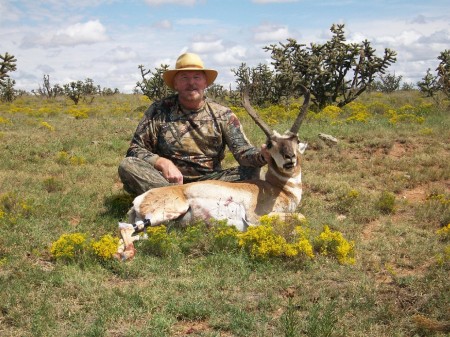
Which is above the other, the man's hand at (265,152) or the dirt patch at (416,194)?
the man's hand at (265,152)

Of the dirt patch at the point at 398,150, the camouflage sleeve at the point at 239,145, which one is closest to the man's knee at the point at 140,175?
the camouflage sleeve at the point at 239,145

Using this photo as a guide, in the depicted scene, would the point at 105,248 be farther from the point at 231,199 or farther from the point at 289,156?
the point at 289,156

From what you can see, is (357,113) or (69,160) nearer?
(69,160)

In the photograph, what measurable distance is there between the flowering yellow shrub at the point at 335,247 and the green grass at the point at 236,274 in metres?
0.13

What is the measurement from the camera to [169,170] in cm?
699

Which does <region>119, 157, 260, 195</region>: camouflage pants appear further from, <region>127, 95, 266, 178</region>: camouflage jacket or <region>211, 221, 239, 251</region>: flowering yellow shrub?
<region>211, 221, 239, 251</region>: flowering yellow shrub

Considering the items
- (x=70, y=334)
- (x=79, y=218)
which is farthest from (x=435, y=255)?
(x=79, y=218)

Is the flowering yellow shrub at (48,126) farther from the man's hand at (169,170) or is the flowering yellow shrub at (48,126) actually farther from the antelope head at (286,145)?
the antelope head at (286,145)

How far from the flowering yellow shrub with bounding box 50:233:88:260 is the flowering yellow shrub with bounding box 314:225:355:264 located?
8.27 ft

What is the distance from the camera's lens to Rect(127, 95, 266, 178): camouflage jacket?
7.54 metres

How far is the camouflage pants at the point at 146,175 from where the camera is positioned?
708 cm

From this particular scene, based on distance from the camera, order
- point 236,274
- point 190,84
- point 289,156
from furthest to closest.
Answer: point 190,84 < point 289,156 < point 236,274

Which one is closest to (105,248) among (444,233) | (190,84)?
(190,84)

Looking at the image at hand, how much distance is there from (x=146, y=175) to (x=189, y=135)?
0.93 meters
